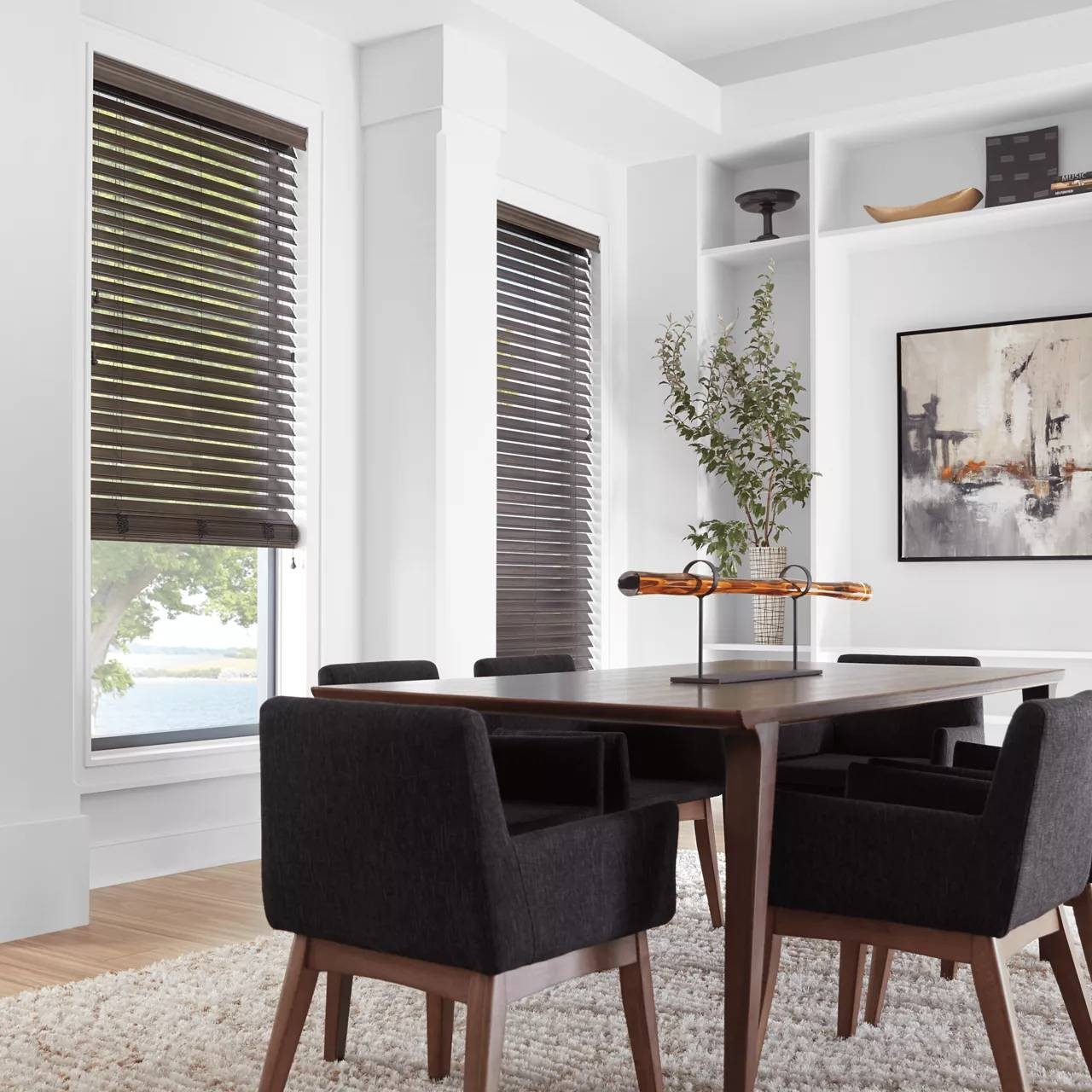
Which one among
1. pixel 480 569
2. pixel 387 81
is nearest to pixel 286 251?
pixel 387 81

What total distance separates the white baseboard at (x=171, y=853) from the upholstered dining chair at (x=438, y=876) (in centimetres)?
212

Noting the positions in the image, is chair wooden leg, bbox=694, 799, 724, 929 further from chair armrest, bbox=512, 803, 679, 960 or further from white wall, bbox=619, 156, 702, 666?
white wall, bbox=619, 156, 702, 666

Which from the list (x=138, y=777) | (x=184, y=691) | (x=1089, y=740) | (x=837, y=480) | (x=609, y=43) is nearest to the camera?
(x=1089, y=740)

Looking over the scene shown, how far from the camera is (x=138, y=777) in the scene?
13.2 feet

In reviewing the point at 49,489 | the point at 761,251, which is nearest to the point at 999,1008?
the point at 49,489

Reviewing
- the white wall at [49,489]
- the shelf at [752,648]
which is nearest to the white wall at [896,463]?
the shelf at [752,648]

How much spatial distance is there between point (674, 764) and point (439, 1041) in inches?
48.4

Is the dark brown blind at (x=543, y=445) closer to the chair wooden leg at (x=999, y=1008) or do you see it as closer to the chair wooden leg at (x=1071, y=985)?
the chair wooden leg at (x=1071, y=985)

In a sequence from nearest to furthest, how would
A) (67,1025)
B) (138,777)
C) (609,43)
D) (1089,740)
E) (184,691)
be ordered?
1. (1089,740)
2. (67,1025)
3. (138,777)
4. (184,691)
5. (609,43)

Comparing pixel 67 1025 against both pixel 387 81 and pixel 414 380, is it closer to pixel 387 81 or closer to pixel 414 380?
pixel 414 380

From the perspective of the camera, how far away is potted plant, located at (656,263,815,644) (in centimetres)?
548

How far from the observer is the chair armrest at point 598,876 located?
185 cm

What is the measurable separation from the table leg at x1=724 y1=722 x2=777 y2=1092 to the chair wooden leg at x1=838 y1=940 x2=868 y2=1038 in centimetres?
49

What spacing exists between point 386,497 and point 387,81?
1498mm
